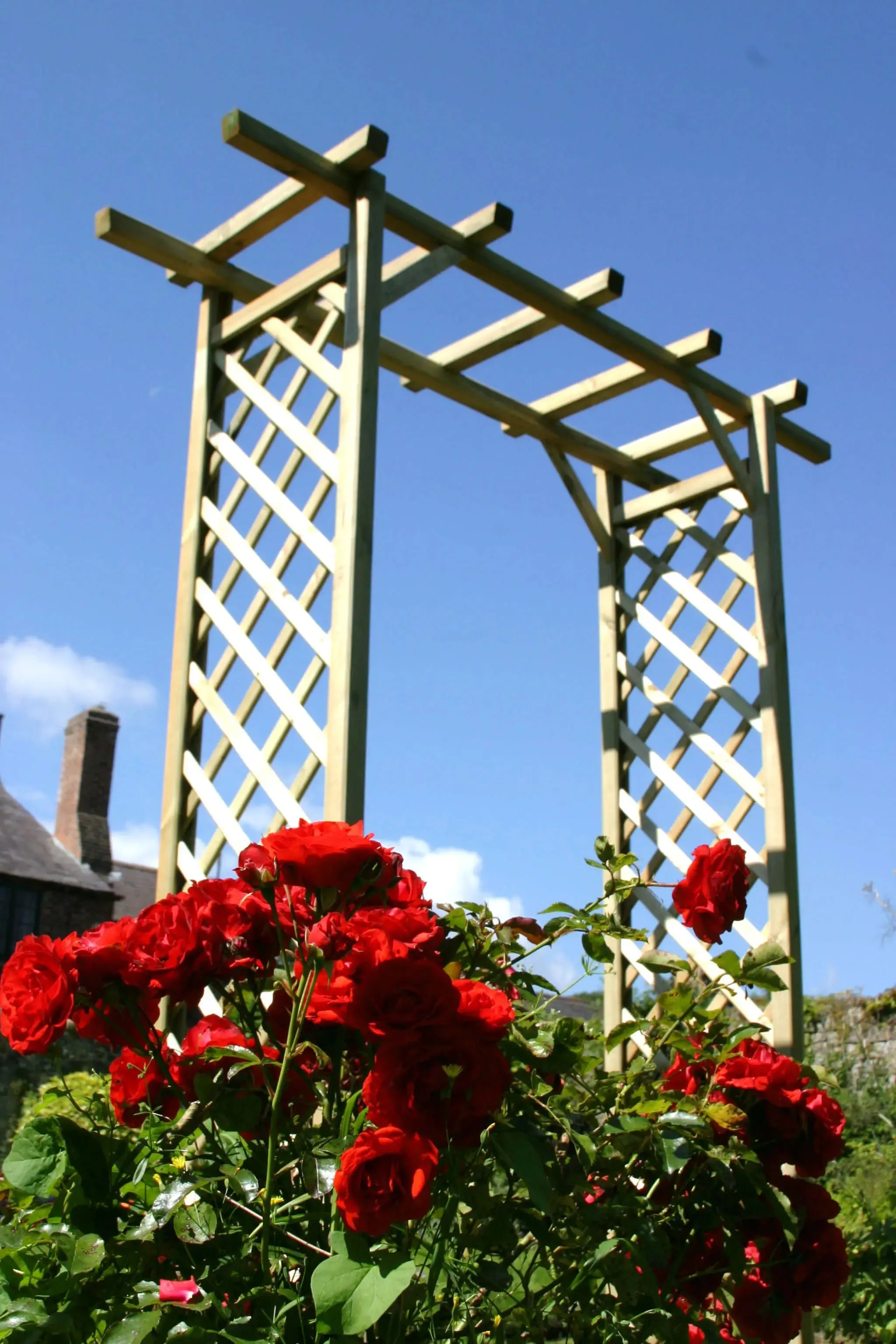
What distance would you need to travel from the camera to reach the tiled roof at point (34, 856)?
1537cm

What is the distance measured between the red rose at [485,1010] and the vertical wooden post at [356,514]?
146 centimetres

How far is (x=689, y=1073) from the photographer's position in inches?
60.1

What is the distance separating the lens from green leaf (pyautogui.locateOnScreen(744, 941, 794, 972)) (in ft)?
4.78

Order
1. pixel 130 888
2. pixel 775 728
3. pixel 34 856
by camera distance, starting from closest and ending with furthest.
Answer: pixel 775 728 < pixel 34 856 < pixel 130 888

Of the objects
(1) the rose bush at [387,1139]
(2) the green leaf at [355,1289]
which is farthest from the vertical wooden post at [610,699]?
(2) the green leaf at [355,1289]

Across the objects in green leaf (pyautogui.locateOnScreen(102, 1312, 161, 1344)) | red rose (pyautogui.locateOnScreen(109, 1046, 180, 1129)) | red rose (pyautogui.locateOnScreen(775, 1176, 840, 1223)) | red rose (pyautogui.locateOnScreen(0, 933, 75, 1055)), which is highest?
red rose (pyautogui.locateOnScreen(0, 933, 75, 1055))

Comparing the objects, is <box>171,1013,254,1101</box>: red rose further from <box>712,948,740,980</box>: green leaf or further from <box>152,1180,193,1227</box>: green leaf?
<box>712,948,740,980</box>: green leaf

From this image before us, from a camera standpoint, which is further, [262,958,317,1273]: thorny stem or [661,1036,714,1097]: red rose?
[661,1036,714,1097]: red rose

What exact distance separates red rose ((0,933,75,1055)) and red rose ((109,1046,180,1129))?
12 centimetres

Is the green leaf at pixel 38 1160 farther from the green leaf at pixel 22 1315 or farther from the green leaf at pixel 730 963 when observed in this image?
the green leaf at pixel 730 963

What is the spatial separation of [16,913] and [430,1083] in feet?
50.2

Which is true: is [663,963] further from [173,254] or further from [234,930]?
[173,254]

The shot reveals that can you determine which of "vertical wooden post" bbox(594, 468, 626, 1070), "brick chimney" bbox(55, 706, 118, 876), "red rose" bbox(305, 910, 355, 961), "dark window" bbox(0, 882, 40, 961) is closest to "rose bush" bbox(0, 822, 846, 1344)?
"red rose" bbox(305, 910, 355, 961)

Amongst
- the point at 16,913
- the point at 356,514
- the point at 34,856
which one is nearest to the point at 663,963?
the point at 356,514
